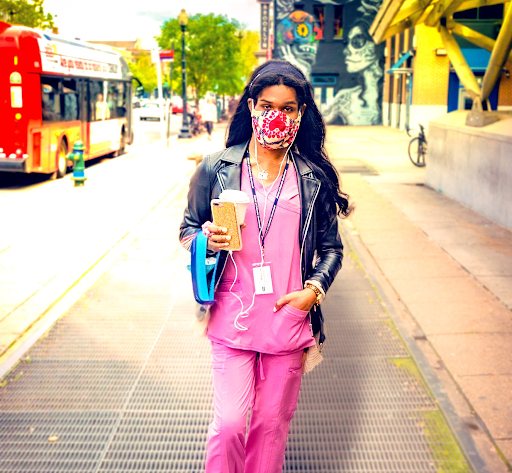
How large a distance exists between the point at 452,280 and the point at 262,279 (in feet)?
15.5

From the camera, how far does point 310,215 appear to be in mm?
2643

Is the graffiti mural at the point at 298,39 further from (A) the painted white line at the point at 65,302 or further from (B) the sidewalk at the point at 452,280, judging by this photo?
(A) the painted white line at the point at 65,302

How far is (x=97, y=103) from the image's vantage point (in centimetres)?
1900

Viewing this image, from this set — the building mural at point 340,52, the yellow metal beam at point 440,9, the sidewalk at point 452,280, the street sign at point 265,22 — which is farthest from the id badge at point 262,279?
the street sign at point 265,22

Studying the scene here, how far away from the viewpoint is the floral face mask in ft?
8.47

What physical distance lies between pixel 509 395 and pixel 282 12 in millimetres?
40365

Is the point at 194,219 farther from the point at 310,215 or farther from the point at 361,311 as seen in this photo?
the point at 361,311

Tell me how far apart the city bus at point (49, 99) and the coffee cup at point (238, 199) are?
12.3 metres

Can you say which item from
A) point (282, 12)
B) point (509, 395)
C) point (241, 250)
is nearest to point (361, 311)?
point (509, 395)

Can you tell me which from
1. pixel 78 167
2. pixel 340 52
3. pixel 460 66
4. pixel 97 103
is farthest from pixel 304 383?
pixel 340 52

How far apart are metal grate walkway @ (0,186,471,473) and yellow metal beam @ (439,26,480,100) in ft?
24.3

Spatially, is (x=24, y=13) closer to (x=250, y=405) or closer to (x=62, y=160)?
(x=62, y=160)

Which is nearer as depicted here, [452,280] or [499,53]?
[452,280]

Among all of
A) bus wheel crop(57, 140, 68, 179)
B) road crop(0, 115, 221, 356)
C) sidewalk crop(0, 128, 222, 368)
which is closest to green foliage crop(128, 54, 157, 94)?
road crop(0, 115, 221, 356)
